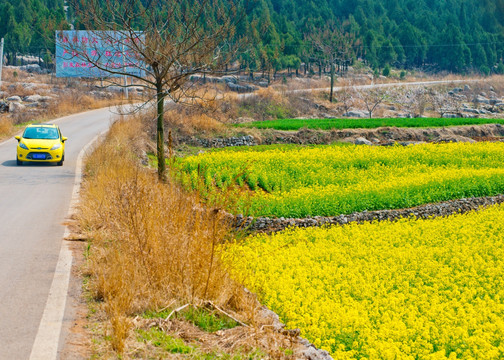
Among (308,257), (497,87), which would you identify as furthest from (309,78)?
(308,257)

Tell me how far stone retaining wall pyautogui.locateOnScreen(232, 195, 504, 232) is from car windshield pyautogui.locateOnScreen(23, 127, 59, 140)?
33.9 ft

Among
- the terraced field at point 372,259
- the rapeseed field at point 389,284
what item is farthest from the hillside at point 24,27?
the rapeseed field at point 389,284

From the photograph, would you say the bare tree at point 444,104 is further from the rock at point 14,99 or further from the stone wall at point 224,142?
the rock at point 14,99

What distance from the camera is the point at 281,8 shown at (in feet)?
405

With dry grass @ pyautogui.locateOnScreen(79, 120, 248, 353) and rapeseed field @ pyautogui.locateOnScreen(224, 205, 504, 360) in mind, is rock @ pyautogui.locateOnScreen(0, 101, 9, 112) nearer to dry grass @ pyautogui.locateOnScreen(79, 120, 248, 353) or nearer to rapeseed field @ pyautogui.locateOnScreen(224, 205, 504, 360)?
rapeseed field @ pyautogui.locateOnScreen(224, 205, 504, 360)

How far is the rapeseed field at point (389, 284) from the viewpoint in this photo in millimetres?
8836

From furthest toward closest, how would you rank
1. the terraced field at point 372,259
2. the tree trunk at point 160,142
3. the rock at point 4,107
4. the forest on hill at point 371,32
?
the forest on hill at point 371,32 < the rock at point 4,107 < the tree trunk at point 160,142 < the terraced field at point 372,259

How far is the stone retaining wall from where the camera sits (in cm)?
1619

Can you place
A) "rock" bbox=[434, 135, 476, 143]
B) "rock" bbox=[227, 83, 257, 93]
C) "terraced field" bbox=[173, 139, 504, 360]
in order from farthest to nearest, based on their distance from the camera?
"rock" bbox=[227, 83, 257, 93]
"rock" bbox=[434, 135, 476, 143]
"terraced field" bbox=[173, 139, 504, 360]

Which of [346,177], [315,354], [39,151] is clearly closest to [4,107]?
[39,151]

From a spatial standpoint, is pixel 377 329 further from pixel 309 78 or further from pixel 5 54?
pixel 5 54

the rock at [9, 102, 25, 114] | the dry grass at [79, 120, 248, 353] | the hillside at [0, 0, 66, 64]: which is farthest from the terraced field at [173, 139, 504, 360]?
the hillside at [0, 0, 66, 64]

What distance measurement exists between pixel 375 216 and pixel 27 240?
32.4 feet

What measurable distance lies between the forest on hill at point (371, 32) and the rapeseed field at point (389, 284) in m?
56.1
